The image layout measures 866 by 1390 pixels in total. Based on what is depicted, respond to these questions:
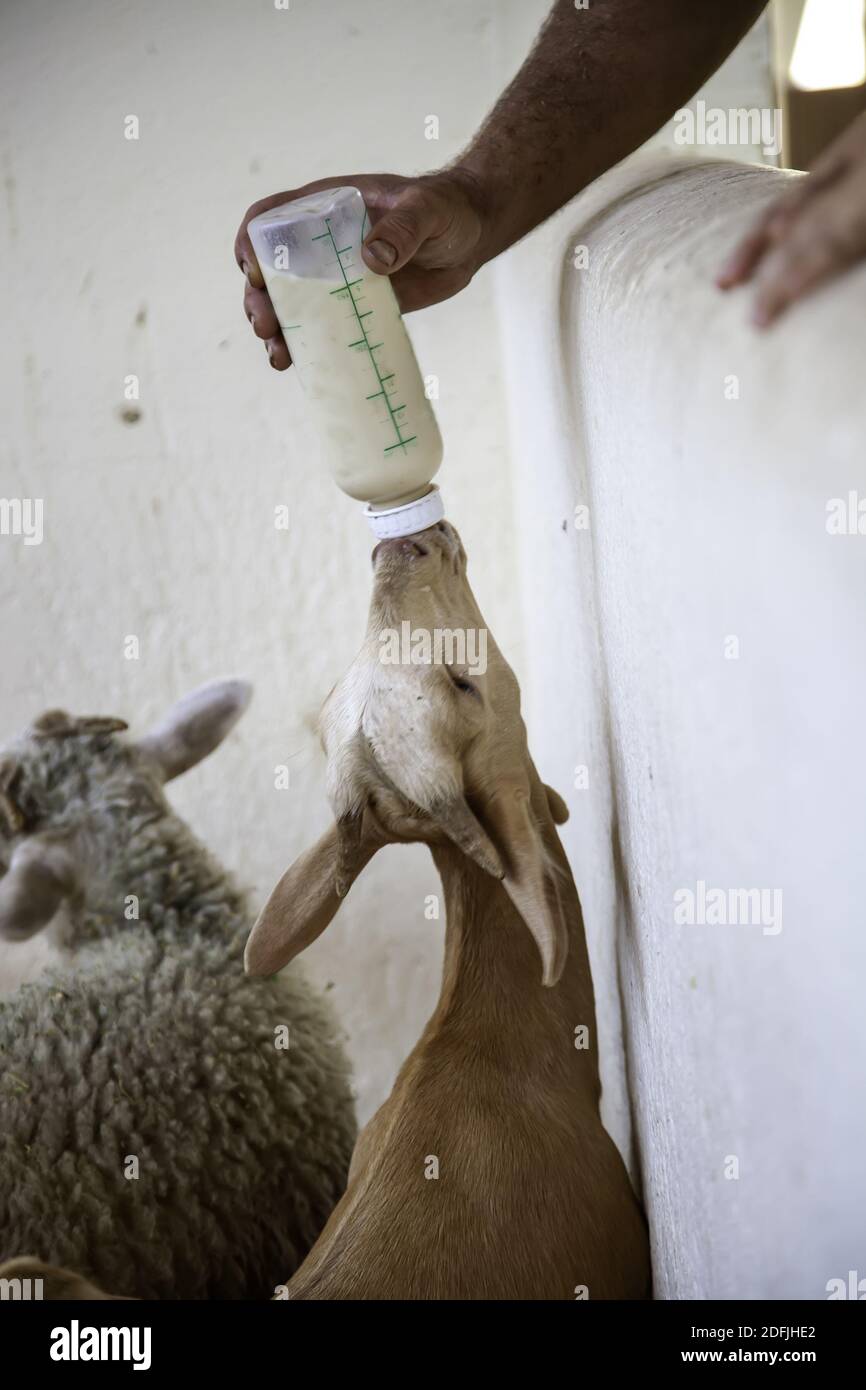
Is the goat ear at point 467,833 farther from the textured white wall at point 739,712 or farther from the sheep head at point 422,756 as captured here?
the textured white wall at point 739,712

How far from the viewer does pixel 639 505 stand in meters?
0.90

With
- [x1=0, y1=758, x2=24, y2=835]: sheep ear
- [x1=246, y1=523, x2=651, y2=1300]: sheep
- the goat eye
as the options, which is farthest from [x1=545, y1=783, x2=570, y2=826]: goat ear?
[x1=0, y1=758, x2=24, y2=835]: sheep ear

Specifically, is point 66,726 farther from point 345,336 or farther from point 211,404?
point 345,336

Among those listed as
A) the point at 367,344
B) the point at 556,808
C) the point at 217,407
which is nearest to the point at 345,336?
the point at 367,344

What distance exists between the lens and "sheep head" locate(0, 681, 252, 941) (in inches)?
71.4

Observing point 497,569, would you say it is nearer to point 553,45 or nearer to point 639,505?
point 553,45

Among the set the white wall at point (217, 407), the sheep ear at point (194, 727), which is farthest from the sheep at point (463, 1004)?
the white wall at point (217, 407)

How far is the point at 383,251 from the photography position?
1.01m

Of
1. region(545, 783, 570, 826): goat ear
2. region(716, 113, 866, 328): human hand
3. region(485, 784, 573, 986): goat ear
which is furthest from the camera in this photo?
region(545, 783, 570, 826): goat ear

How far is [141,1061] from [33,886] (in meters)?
0.41

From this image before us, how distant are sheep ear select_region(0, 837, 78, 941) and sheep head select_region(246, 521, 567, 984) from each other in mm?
677

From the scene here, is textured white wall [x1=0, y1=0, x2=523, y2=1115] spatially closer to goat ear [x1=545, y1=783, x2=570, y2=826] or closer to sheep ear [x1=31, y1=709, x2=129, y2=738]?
sheep ear [x1=31, y1=709, x2=129, y2=738]

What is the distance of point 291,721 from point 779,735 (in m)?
1.89
